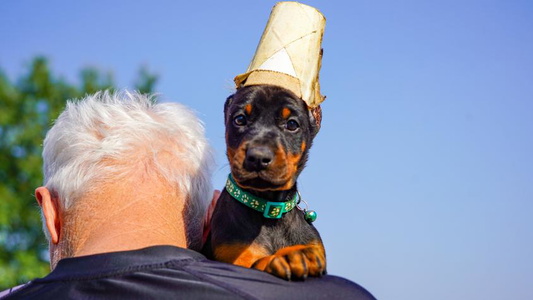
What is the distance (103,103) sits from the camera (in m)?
3.33

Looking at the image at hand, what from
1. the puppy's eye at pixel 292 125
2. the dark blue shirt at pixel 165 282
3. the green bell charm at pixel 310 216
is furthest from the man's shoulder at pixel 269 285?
the puppy's eye at pixel 292 125

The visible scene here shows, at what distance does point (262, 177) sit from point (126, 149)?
693mm

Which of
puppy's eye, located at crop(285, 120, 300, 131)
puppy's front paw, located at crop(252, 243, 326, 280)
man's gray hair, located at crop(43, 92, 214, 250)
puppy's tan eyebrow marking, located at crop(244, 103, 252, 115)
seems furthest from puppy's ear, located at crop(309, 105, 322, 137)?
puppy's front paw, located at crop(252, 243, 326, 280)

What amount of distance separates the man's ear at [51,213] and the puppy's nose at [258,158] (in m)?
0.98

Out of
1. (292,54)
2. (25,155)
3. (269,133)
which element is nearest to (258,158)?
(269,133)

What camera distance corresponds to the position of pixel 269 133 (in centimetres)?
339

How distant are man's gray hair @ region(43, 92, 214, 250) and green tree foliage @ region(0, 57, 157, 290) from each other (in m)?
15.8

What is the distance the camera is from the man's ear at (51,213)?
125 inches

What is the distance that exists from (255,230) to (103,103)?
3.45 ft

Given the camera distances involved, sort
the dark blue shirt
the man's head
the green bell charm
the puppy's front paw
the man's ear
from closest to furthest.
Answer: the dark blue shirt, the puppy's front paw, the man's head, the man's ear, the green bell charm

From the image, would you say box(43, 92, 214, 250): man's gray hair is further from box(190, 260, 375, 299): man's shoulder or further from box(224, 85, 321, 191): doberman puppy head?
box(190, 260, 375, 299): man's shoulder

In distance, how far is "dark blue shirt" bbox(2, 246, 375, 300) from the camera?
2.37 metres

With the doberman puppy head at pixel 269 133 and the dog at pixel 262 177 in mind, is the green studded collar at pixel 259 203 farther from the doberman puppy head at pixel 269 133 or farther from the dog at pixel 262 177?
the doberman puppy head at pixel 269 133

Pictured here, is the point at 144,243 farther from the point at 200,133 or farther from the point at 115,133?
the point at 200,133
